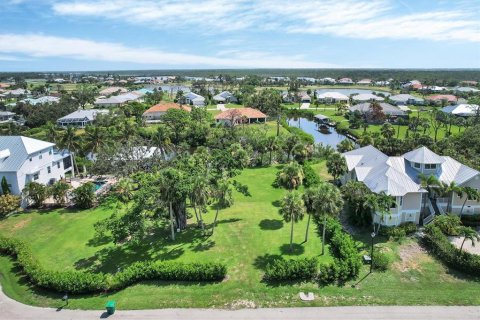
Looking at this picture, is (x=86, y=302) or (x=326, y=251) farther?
(x=326, y=251)

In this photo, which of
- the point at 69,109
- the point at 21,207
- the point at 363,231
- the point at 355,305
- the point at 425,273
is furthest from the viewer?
the point at 69,109

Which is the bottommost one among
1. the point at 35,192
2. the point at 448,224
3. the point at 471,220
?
the point at 471,220

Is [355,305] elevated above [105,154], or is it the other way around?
[105,154]

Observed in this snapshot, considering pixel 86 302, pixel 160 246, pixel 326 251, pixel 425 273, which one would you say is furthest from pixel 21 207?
pixel 425 273

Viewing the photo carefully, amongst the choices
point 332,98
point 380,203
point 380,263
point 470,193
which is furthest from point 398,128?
point 380,263

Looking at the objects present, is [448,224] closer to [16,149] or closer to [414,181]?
[414,181]

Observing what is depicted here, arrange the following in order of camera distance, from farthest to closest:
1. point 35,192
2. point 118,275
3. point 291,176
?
1. point 291,176
2. point 35,192
3. point 118,275

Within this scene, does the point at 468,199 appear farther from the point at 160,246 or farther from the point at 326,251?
the point at 160,246

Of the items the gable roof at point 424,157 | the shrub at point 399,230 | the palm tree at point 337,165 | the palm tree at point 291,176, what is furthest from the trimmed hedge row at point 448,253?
the palm tree at point 291,176
